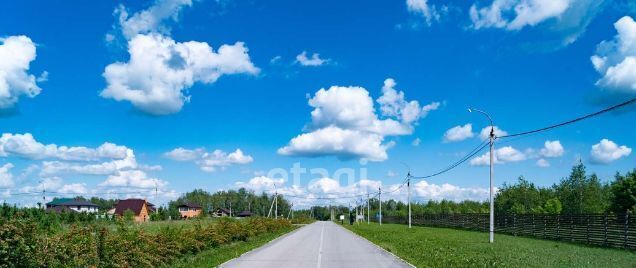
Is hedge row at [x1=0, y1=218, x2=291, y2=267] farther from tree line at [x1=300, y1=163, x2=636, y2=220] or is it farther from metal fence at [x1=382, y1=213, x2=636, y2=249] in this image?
tree line at [x1=300, y1=163, x2=636, y2=220]

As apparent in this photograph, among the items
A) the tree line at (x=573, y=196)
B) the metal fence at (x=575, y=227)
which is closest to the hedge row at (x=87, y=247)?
the metal fence at (x=575, y=227)

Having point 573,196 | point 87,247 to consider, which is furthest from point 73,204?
point 87,247

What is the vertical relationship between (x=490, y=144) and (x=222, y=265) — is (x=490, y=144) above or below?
above

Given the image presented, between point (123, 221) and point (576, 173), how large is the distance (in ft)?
209

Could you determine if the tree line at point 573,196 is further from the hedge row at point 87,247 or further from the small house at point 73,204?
the small house at point 73,204

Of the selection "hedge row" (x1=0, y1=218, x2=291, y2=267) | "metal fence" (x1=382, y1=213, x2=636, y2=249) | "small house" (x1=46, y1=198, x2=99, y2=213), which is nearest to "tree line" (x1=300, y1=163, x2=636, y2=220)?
"metal fence" (x1=382, y1=213, x2=636, y2=249)

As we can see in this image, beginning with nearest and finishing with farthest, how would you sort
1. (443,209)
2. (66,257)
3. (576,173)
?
(66,257), (576,173), (443,209)

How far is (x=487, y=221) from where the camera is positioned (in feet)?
158

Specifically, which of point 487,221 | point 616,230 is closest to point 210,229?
point 616,230

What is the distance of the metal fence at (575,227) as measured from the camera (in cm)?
2572

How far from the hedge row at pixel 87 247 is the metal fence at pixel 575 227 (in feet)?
65.9

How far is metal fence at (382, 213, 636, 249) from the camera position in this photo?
84.4ft

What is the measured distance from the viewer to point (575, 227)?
30.9m

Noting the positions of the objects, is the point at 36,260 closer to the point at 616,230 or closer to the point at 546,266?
the point at 546,266
